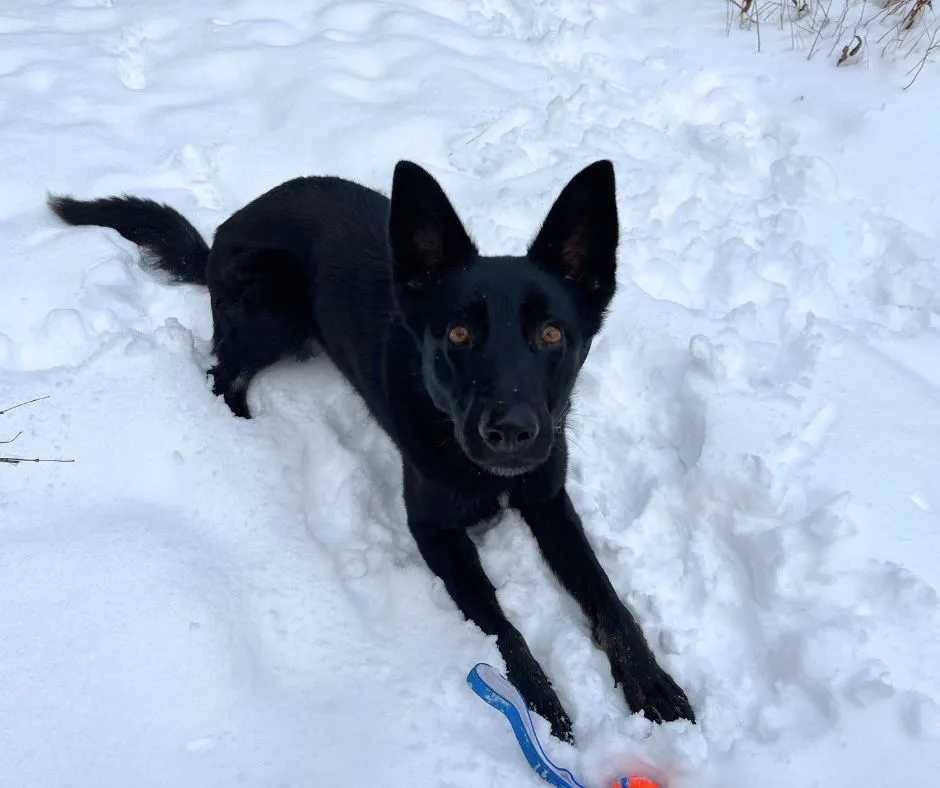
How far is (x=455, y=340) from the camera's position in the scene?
2.12 meters

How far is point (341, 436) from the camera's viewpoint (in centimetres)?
294

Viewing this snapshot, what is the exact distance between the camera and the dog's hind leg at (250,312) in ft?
9.80

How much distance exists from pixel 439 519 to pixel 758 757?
1093mm

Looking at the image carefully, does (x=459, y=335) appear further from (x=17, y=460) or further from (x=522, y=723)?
(x=17, y=460)

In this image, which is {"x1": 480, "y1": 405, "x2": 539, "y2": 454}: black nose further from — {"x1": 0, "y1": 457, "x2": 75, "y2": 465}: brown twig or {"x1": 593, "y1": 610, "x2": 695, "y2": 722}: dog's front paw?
{"x1": 0, "y1": 457, "x2": 75, "y2": 465}: brown twig

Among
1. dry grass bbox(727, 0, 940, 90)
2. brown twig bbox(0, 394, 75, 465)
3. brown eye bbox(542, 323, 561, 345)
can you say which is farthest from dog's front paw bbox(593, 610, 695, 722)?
dry grass bbox(727, 0, 940, 90)

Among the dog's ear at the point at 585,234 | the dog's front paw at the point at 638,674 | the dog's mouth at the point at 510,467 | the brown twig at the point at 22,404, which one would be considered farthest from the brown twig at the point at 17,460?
the dog's front paw at the point at 638,674

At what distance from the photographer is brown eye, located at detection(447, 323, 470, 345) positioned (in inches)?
82.9

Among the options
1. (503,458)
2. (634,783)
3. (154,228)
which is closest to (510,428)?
(503,458)

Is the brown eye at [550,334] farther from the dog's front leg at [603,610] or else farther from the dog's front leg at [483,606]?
the dog's front leg at [483,606]

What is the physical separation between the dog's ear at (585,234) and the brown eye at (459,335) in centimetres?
34

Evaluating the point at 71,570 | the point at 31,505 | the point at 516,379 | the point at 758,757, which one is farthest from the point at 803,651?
the point at 31,505

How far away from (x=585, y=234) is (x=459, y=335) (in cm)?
49

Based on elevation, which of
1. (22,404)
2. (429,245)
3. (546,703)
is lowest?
(22,404)
